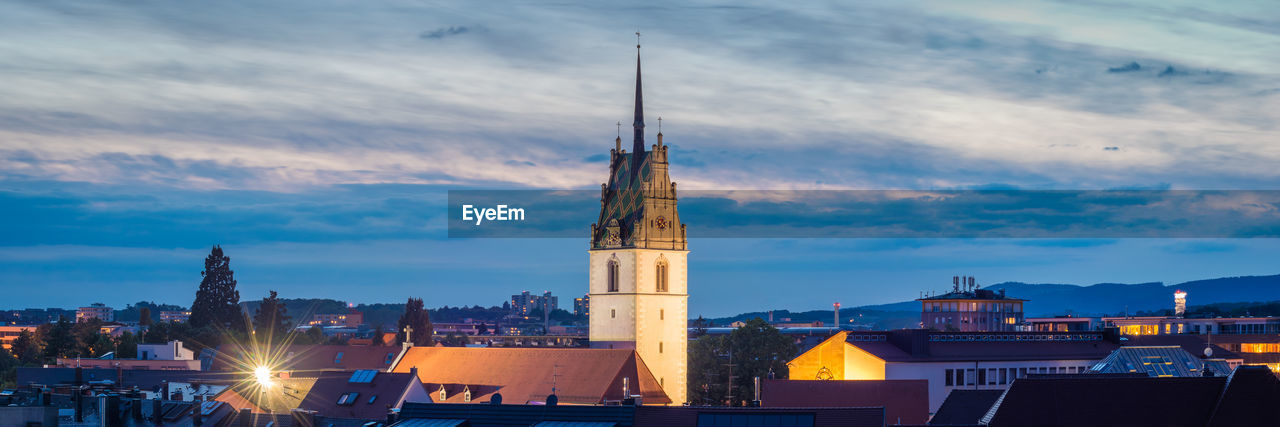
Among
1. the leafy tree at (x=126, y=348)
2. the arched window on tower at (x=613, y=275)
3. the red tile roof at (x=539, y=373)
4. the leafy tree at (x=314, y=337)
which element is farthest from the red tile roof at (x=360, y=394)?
the leafy tree at (x=314, y=337)

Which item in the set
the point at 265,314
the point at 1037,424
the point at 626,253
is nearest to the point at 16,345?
the point at 265,314

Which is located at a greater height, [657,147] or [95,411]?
[657,147]

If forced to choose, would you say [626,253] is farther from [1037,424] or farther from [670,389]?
[1037,424]

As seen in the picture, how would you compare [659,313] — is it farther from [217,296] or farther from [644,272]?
[217,296]

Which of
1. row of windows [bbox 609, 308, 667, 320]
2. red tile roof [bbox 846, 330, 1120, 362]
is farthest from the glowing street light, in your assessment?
red tile roof [bbox 846, 330, 1120, 362]

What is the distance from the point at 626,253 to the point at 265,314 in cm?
7624

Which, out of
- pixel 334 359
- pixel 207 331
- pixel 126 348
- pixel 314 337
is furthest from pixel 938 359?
pixel 314 337

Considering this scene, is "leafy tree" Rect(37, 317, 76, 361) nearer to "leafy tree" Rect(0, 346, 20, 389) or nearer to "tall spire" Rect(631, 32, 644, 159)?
"leafy tree" Rect(0, 346, 20, 389)

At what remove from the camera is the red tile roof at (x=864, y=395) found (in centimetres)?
7819

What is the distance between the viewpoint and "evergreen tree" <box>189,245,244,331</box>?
167 meters

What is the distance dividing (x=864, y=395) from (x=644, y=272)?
31104 millimetres

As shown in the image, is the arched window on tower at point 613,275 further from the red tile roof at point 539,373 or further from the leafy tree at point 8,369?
the leafy tree at point 8,369

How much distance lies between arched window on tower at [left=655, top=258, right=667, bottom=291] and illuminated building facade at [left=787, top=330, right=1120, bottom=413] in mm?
12887

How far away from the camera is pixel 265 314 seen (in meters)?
173
